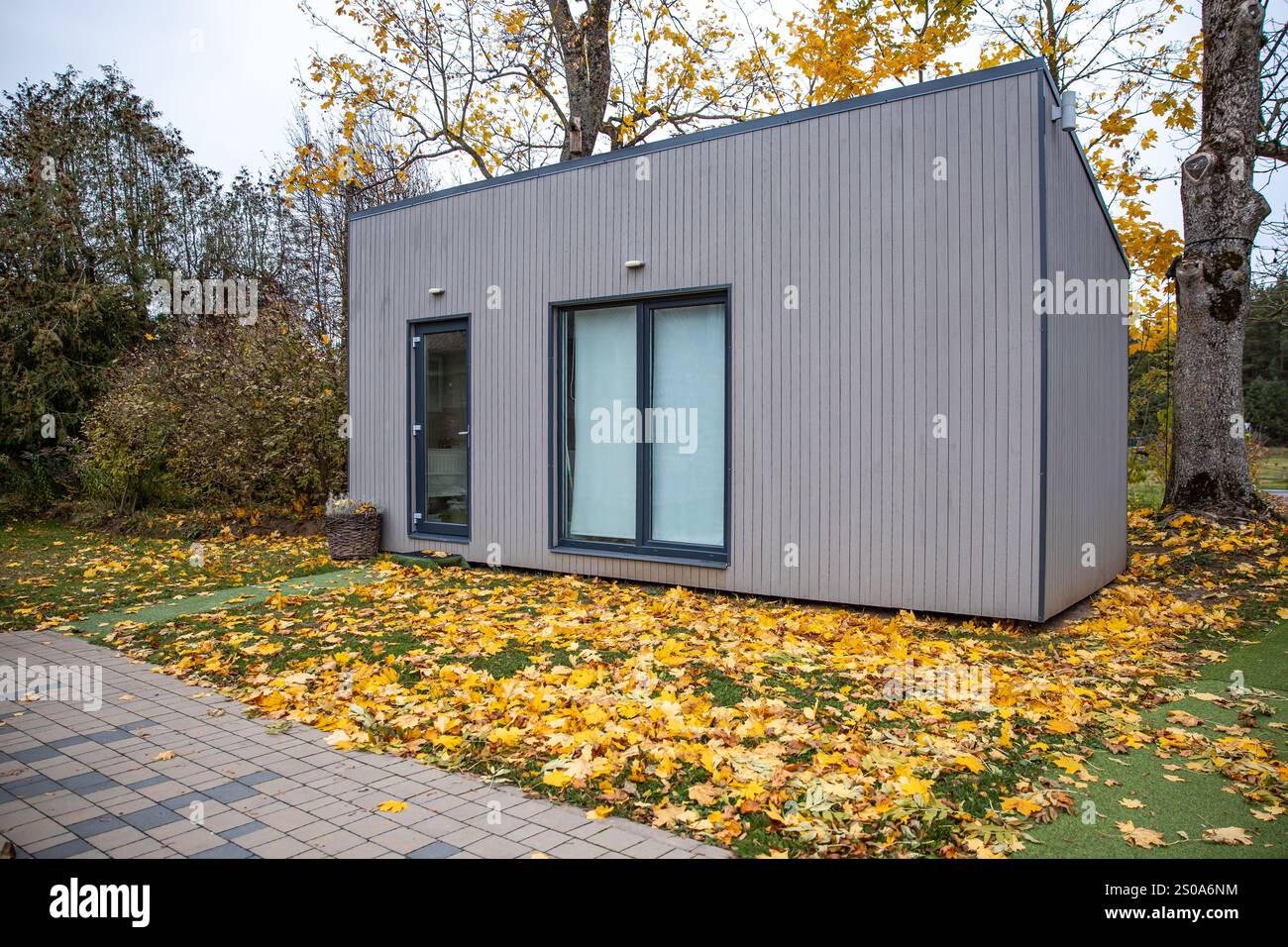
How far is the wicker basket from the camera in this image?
8484 mm

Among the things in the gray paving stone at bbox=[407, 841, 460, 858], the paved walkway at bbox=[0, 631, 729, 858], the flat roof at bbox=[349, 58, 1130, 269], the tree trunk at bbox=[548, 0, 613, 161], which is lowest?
the paved walkway at bbox=[0, 631, 729, 858]

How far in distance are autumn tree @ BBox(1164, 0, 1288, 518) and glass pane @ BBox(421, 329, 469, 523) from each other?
788cm

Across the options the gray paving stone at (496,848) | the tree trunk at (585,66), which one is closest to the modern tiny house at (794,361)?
the gray paving stone at (496,848)

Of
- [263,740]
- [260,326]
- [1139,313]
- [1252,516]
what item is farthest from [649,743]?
[1139,313]

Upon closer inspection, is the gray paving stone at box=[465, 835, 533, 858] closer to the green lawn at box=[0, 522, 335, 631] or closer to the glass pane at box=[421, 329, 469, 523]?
the green lawn at box=[0, 522, 335, 631]

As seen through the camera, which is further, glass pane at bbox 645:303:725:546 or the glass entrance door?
the glass entrance door

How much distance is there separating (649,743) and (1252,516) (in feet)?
27.9

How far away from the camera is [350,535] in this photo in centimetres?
850

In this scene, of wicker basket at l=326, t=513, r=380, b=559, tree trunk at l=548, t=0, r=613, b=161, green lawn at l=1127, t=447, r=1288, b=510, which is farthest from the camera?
tree trunk at l=548, t=0, r=613, b=161

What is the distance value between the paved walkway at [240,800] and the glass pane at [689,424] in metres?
3.73

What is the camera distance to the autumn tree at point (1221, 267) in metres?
8.99

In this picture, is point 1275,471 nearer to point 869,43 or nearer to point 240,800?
point 869,43

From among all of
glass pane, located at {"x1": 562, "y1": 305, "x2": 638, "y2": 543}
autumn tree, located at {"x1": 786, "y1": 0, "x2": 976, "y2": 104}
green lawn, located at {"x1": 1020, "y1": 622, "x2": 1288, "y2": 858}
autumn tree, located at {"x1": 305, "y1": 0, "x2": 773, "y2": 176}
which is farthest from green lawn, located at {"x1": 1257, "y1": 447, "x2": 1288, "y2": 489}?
green lawn, located at {"x1": 1020, "y1": 622, "x2": 1288, "y2": 858}

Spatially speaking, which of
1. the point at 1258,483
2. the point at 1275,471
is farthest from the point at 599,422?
the point at 1275,471
